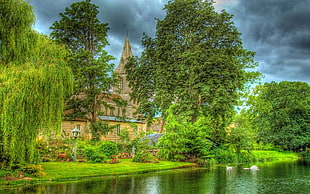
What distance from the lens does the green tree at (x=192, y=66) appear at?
95.6ft

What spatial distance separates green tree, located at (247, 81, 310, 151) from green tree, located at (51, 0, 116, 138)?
27.1 metres

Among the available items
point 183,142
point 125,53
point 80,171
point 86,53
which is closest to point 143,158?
point 183,142

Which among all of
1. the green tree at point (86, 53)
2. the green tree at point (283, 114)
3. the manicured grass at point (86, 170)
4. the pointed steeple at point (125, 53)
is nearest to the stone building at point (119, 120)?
the pointed steeple at point (125, 53)

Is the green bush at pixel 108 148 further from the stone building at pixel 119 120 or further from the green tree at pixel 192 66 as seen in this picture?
the green tree at pixel 192 66

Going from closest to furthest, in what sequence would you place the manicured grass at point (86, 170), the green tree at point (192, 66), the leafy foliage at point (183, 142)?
1. the manicured grass at point (86, 170)
2. the leafy foliage at point (183, 142)
3. the green tree at point (192, 66)

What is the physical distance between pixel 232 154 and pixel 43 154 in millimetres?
18632

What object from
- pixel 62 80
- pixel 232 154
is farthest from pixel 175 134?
pixel 62 80

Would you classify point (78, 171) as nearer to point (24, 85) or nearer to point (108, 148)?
point (24, 85)

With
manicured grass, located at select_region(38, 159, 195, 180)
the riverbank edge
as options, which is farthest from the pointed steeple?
manicured grass, located at select_region(38, 159, 195, 180)

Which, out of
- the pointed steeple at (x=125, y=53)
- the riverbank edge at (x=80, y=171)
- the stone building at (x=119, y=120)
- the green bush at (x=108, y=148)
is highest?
the pointed steeple at (x=125, y=53)

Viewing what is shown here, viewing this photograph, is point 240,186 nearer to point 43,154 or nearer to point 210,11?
point 43,154

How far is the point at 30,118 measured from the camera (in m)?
12.9

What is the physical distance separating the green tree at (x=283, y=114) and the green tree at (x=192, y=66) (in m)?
15.0

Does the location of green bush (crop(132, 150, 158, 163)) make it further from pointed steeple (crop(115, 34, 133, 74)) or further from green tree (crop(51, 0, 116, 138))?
pointed steeple (crop(115, 34, 133, 74))
